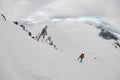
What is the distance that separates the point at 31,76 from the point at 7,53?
3409mm

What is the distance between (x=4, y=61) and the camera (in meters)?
14.2

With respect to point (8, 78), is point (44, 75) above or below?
above

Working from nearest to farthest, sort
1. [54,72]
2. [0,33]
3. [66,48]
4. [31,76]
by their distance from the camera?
[31,76], [54,72], [0,33], [66,48]

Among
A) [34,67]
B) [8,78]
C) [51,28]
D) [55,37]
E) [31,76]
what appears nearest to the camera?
[8,78]

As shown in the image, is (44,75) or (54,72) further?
(54,72)

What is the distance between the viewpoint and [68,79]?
17.2 metres

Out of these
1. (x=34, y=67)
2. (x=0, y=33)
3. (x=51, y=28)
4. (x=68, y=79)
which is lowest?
(x=34, y=67)

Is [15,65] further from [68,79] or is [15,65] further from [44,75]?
[68,79]

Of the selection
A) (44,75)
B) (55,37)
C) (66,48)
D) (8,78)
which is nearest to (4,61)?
(8,78)

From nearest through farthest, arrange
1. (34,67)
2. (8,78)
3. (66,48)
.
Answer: (8,78), (34,67), (66,48)

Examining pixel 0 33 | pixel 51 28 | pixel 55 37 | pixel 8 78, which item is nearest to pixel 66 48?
pixel 55 37

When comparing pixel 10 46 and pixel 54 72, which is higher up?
pixel 10 46

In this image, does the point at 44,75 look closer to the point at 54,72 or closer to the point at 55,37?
the point at 54,72

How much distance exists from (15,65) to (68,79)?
5310 mm
